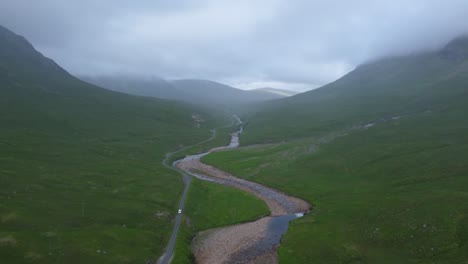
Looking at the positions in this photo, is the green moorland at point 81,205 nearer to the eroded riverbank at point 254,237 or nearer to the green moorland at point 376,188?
the eroded riverbank at point 254,237

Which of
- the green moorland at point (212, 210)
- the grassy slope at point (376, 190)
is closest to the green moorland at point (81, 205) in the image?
the green moorland at point (212, 210)

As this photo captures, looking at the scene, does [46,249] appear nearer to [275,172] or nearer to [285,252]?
[285,252]

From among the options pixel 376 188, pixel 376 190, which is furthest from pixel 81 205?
pixel 376 188

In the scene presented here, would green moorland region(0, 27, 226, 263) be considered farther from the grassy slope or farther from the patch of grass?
the grassy slope

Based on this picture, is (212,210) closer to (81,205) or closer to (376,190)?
(81,205)

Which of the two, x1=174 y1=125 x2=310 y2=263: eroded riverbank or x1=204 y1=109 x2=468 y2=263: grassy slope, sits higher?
x1=204 y1=109 x2=468 y2=263: grassy slope

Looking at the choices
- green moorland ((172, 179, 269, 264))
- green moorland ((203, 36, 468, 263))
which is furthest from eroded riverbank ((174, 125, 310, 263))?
green moorland ((203, 36, 468, 263))

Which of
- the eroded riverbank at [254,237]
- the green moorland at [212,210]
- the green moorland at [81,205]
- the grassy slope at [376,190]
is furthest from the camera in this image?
the green moorland at [212,210]

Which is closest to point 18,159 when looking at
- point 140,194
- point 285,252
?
point 140,194

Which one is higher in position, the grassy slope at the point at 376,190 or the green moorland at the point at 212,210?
the grassy slope at the point at 376,190
